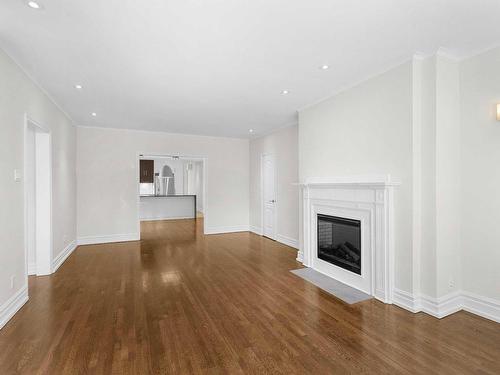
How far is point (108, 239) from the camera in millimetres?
6008

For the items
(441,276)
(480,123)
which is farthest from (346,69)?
(441,276)

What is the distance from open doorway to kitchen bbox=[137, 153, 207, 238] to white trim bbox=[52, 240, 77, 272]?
3.96 metres

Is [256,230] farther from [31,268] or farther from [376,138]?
[31,268]

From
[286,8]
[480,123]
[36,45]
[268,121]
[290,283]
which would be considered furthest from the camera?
[268,121]

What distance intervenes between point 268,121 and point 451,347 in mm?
4395

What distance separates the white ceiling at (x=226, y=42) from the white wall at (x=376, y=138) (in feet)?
0.70

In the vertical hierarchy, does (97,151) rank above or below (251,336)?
above

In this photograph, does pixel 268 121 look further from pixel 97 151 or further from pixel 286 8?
pixel 97 151

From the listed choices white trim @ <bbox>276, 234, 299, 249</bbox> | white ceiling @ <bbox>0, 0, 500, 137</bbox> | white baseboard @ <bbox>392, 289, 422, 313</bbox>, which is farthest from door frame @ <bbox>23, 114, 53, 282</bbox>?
white baseboard @ <bbox>392, 289, 422, 313</bbox>

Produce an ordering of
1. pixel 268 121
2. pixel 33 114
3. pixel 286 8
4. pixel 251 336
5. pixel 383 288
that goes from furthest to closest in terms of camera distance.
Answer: pixel 268 121, pixel 33 114, pixel 383 288, pixel 251 336, pixel 286 8

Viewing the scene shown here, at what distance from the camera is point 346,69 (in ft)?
9.91

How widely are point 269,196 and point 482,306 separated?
4.49m

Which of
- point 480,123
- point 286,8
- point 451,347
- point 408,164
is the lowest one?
point 451,347

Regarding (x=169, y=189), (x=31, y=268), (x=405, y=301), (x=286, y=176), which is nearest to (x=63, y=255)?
(x=31, y=268)
